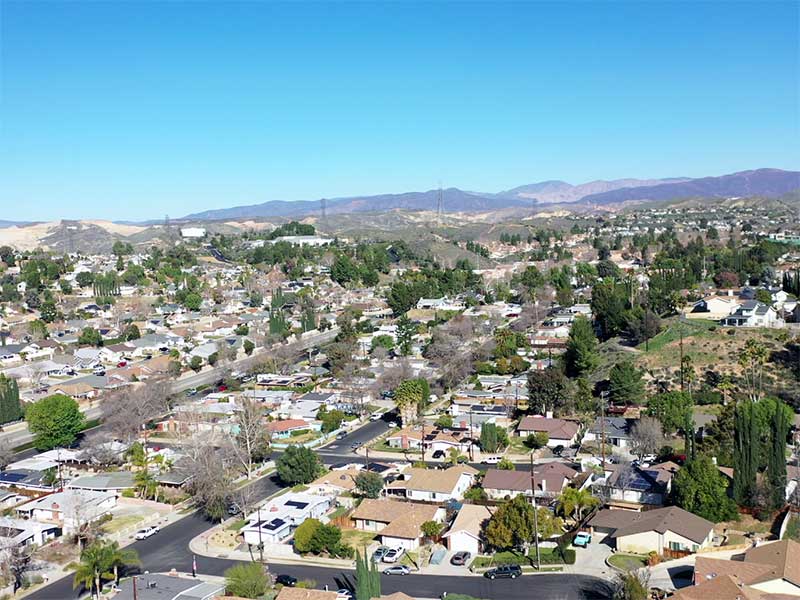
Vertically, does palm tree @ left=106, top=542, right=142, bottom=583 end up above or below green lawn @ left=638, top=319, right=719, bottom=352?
below

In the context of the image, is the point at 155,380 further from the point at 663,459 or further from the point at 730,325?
the point at 730,325

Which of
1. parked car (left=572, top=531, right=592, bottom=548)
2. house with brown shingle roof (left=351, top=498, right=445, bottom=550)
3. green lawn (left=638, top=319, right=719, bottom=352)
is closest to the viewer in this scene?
parked car (left=572, top=531, right=592, bottom=548)

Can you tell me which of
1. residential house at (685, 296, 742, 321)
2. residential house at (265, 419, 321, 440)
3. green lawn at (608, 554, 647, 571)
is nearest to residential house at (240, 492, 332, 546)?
residential house at (265, 419, 321, 440)

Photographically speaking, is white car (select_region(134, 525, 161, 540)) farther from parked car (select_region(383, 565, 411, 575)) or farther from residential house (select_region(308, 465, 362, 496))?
parked car (select_region(383, 565, 411, 575))

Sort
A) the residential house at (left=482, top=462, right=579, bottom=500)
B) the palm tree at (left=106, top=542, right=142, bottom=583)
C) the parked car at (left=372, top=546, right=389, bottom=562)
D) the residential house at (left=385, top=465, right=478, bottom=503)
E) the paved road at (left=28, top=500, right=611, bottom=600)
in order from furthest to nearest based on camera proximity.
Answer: the residential house at (left=385, top=465, right=478, bottom=503) → the residential house at (left=482, top=462, right=579, bottom=500) → the parked car at (left=372, top=546, right=389, bottom=562) → the palm tree at (left=106, top=542, right=142, bottom=583) → the paved road at (left=28, top=500, right=611, bottom=600)

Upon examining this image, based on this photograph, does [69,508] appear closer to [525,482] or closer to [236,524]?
[236,524]

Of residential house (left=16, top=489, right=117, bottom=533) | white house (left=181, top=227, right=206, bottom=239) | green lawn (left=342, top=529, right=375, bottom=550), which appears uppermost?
white house (left=181, top=227, right=206, bottom=239)
